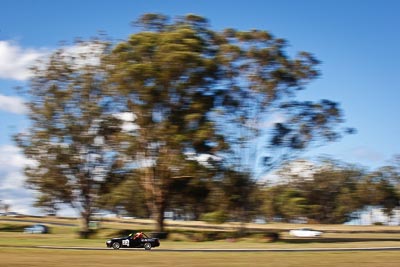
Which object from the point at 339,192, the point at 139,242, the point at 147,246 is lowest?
the point at 147,246

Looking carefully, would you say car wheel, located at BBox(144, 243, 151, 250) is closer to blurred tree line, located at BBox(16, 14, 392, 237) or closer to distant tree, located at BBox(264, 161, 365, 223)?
blurred tree line, located at BBox(16, 14, 392, 237)

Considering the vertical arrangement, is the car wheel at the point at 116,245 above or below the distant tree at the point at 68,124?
below

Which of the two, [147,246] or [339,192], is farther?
[339,192]

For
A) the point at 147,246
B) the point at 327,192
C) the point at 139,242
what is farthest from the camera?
the point at 327,192

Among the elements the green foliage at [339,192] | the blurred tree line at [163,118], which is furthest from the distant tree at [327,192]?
the blurred tree line at [163,118]

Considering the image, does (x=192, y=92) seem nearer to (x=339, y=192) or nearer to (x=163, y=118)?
(x=163, y=118)

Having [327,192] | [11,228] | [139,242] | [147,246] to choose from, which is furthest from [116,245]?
[327,192]

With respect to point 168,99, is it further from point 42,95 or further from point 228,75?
point 42,95

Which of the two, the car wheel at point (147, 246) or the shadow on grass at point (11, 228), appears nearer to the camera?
the car wheel at point (147, 246)

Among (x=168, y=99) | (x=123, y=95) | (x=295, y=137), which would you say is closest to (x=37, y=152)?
(x=123, y=95)

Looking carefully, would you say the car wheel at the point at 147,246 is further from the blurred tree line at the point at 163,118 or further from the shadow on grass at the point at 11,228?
the shadow on grass at the point at 11,228

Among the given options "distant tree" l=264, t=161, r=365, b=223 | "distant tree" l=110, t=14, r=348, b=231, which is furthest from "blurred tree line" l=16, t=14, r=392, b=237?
"distant tree" l=264, t=161, r=365, b=223

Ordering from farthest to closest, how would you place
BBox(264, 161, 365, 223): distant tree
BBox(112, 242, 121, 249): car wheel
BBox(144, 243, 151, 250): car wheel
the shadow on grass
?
BBox(264, 161, 365, 223): distant tree
the shadow on grass
BBox(112, 242, 121, 249): car wheel
BBox(144, 243, 151, 250): car wheel

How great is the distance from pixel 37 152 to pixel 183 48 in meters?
21.2
